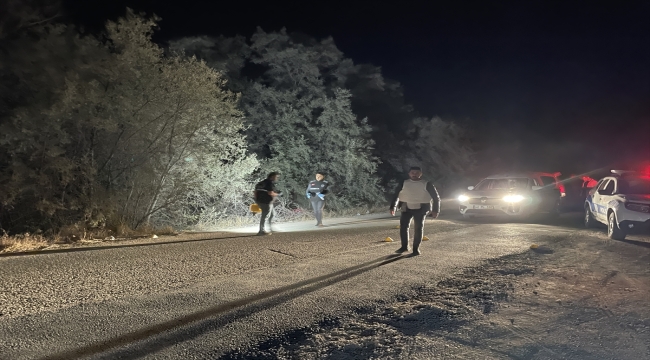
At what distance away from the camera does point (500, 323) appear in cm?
530

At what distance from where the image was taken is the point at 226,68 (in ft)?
72.4

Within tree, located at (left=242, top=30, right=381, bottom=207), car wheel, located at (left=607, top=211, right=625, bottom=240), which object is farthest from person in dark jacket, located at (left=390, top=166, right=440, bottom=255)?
tree, located at (left=242, top=30, right=381, bottom=207)

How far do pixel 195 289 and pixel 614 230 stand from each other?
1007 centimetres

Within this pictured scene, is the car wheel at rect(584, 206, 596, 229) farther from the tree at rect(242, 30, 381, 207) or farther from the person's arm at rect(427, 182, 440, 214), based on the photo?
the tree at rect(242, 30, 381, 207)

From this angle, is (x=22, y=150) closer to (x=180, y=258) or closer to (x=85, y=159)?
(x=85, y=159)

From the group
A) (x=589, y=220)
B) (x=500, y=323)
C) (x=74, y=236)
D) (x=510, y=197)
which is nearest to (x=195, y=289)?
(x=500, y=323)

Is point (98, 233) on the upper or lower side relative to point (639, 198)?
lower

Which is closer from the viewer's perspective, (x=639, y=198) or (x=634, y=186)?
(x=639, y=198)

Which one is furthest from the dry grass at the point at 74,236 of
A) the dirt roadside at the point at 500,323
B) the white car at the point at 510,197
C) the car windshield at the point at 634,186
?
the car windshield at the point at 634,186

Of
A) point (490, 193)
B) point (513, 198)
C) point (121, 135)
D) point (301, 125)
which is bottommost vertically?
point (513, 198)

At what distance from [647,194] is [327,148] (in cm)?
1251

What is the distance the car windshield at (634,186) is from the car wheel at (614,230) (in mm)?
705

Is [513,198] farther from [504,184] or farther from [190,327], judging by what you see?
[190,327]

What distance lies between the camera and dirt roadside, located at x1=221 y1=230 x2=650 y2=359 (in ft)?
14.7
